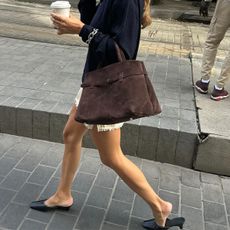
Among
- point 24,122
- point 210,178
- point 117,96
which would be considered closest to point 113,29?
point 117,96

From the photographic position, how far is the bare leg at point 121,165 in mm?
2430

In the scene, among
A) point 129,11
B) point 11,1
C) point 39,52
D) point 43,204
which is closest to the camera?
point 129,11

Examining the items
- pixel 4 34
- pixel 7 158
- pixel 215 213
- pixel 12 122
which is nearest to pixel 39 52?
pixel 4 34

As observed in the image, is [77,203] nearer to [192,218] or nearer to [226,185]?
[192,218]

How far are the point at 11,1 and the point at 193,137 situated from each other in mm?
11159

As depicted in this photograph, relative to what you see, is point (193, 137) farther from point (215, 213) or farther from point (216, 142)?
point (215, 213)

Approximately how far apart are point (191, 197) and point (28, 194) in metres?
1.23

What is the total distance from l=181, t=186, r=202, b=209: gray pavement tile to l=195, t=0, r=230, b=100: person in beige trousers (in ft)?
4.68

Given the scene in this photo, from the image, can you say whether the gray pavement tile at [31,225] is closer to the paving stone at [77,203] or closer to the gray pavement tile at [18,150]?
the paving stone at [77,203]

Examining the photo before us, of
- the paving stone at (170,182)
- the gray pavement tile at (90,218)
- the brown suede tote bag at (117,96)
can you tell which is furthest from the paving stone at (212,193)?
the brown suede tote bag at (117,96)

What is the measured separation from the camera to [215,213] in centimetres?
308

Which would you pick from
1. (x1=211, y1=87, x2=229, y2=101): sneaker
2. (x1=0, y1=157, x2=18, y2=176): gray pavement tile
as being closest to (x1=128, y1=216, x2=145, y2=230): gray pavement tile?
(x1=0, y1=157, x2=18, y2=176): gray pavement tile

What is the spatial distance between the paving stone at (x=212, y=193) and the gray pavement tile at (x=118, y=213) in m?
0.67

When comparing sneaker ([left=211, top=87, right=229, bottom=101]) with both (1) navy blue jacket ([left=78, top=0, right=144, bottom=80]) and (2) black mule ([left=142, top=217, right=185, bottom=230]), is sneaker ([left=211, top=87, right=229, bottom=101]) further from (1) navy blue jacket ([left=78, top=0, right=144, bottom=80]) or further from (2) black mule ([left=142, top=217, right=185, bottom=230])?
(1) navy blue jacket ([left=78, top=0, right=144, bottom=80])
